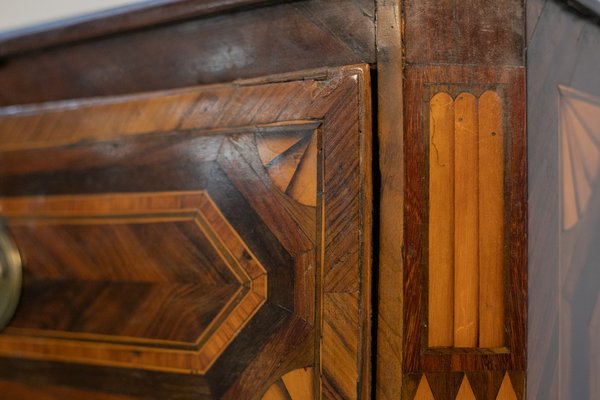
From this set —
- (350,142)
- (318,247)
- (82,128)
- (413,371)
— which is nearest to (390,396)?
(413,371)

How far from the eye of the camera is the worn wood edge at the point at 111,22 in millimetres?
797

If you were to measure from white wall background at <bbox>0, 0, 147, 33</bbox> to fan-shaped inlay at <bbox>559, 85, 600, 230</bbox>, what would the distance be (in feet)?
3.10

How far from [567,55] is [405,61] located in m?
0.27

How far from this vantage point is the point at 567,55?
2.63 ft

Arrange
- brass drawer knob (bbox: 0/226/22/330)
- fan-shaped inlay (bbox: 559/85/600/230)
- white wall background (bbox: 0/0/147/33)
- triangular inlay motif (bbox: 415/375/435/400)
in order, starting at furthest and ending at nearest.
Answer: white wall background (bbox: 0/0/147/33)
brass drawer knob (bbox: 0/226/22/330)
fan-shaped inlay (bbox: 559/85/600/230)
triangular inlay motif (bbox: 415/375/435/400)

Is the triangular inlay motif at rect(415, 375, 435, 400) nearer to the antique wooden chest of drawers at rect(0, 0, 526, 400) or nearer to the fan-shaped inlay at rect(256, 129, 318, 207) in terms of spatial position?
the antique wooden chest of drawers at rect(0, 0, 526, 400)

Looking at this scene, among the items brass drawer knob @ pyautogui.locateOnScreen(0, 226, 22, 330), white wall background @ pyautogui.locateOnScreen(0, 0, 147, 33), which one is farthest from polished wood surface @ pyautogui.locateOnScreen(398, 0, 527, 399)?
white wall background @ pyautogui.locateOnScreen(0, 0, 147, 33)

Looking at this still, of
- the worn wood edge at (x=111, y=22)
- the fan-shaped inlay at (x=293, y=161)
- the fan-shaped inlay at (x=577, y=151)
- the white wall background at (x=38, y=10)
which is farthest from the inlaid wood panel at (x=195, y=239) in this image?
the white wall background at (x=38, y=10)

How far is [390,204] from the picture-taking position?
0.70 m

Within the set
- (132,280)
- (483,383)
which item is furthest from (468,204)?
(132,280)

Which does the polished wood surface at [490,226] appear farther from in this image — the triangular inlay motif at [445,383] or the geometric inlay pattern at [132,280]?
the geometric inlay pattern at [132,280]

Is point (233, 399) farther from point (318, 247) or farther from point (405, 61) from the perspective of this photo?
point (405, 61)

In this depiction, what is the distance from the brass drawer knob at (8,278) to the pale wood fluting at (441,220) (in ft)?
2.18

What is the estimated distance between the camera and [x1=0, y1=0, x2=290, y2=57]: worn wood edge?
80 centimetres
